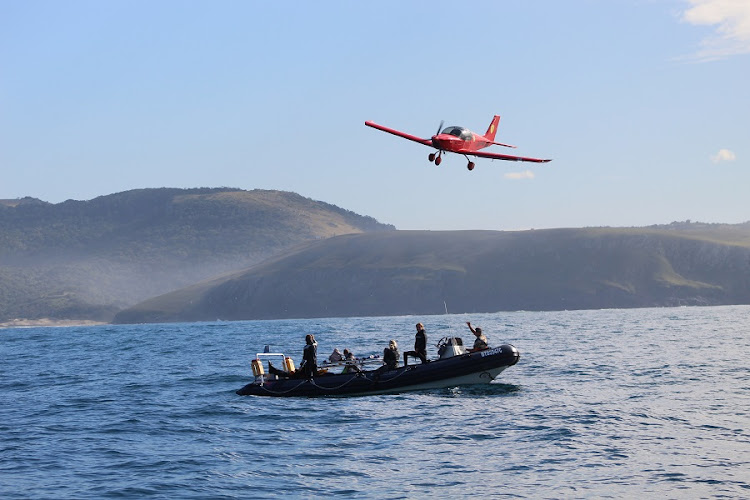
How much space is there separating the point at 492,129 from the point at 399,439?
22701mm

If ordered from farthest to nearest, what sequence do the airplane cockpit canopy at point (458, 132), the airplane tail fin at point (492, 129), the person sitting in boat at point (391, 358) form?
the airplane tail fin at point (492, 129)
the airplane cockpit canopy at point (458, 132)
the person sitting in boat at point (391, 358)

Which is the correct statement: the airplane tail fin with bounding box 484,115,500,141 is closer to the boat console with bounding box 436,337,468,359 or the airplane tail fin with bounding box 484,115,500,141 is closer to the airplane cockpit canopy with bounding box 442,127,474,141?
the airplane cockpit canopy with bounding box 442,127,474,141

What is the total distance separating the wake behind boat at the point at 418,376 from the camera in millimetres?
34062

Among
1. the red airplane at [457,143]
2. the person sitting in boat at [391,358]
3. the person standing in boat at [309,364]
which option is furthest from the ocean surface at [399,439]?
the red airplane at [457,143]

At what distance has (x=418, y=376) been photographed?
34.1 meters

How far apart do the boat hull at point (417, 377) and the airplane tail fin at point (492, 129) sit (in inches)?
526

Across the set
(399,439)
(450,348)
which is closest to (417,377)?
(450,348)

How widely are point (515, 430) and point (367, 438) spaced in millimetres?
4345

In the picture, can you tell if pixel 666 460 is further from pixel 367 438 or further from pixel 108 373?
pixel 108 373

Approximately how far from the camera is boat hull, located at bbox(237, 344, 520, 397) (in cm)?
3406

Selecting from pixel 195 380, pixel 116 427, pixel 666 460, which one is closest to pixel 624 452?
pixel 666 460

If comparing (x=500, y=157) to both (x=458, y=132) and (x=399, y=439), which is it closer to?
(x=458, y=132)

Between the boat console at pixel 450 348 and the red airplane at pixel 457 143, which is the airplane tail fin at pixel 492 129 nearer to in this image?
the red airplane at pixel 457 143

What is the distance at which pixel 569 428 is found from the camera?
84.9 feet
